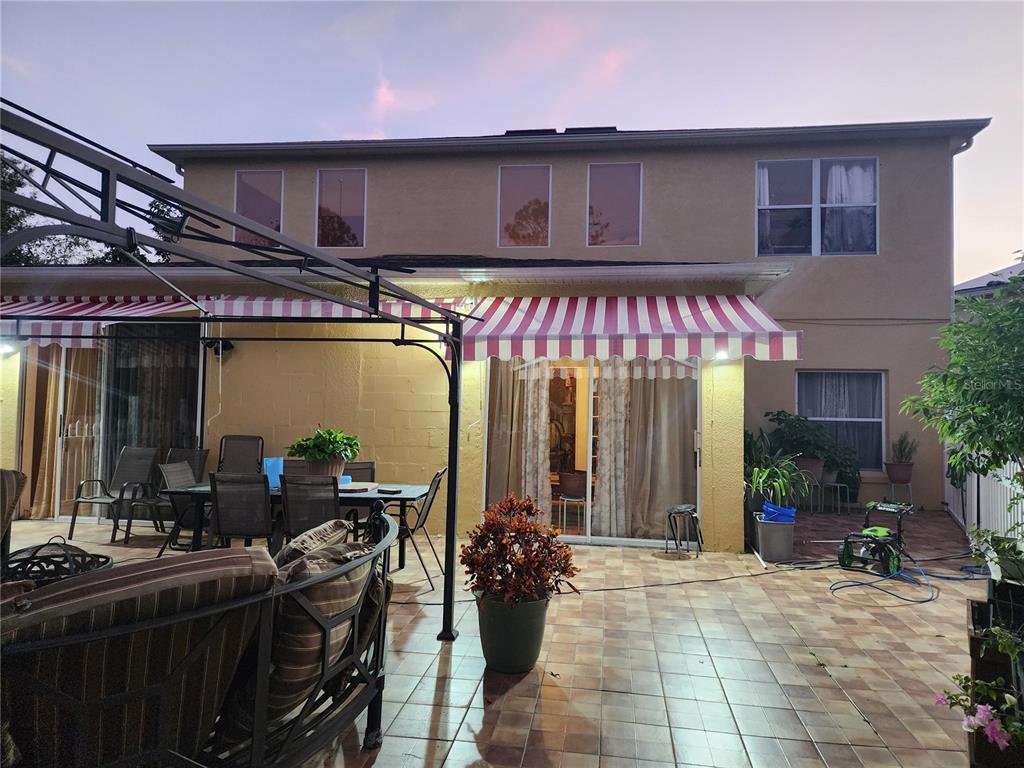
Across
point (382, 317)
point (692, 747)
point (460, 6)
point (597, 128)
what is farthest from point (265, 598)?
point (597, 128)

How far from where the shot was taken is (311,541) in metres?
3.47

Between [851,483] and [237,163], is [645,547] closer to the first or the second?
[851,483]

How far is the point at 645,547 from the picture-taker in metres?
9.14

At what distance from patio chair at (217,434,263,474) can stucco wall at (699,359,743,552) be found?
6712mm

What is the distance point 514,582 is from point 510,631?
37 cm

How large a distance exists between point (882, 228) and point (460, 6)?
31.8ft

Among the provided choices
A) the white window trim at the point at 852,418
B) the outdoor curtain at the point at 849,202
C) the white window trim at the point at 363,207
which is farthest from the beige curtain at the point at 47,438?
the outdoor curtain at the point at 849,202

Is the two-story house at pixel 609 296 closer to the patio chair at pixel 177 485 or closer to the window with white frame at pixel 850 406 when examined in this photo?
the window with white frame at pixel 850 406

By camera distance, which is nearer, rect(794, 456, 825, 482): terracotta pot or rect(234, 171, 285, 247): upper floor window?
rect(794, 456, 825, 482): terracotta pot

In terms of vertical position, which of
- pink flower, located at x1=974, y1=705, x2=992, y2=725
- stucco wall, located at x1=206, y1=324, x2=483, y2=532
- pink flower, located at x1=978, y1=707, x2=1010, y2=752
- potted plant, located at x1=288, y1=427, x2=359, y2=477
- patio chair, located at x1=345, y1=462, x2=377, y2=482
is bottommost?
pink flower, located at x1=978, y1=707, x2=1010, y2=752

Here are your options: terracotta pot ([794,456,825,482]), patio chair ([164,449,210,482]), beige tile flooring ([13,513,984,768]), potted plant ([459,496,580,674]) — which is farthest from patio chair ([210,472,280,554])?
terracotta pot ([794,456,825,482])

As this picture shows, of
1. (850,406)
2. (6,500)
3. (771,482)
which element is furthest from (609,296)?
(6,500)

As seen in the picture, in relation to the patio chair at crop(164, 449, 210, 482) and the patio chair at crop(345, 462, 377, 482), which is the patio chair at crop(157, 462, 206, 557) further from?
the patio chair at crop(345, 462, 377, 482)

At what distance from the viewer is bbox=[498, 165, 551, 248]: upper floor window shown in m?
13.7
